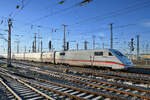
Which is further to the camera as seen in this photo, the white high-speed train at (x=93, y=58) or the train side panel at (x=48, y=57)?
the train side panel at (x=48, y=57)

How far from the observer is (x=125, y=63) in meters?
15.5

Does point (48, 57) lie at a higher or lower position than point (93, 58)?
lower

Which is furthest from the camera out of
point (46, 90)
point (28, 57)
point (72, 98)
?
point (28, 57)

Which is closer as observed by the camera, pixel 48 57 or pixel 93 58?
pixel 93 58

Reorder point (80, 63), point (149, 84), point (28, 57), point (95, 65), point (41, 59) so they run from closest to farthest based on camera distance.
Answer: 1. point (149, 84)
2. point (95, 65)
3. point (80, 63)
4. point (41, 59)
5. point (28, 57)

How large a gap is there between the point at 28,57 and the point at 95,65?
83.0ft

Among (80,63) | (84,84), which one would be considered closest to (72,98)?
(84,84)

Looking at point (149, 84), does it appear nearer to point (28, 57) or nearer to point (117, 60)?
point (117, 60)

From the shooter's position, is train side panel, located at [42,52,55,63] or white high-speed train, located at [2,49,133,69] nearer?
white high-speed train, located at [2,49,133,69]

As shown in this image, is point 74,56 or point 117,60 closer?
point 117,60

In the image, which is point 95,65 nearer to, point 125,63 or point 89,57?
point 89,57

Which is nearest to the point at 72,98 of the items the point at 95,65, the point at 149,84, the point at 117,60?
the point at 149,84

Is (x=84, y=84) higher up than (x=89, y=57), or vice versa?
(x=89, y=57)

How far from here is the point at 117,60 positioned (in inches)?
609
